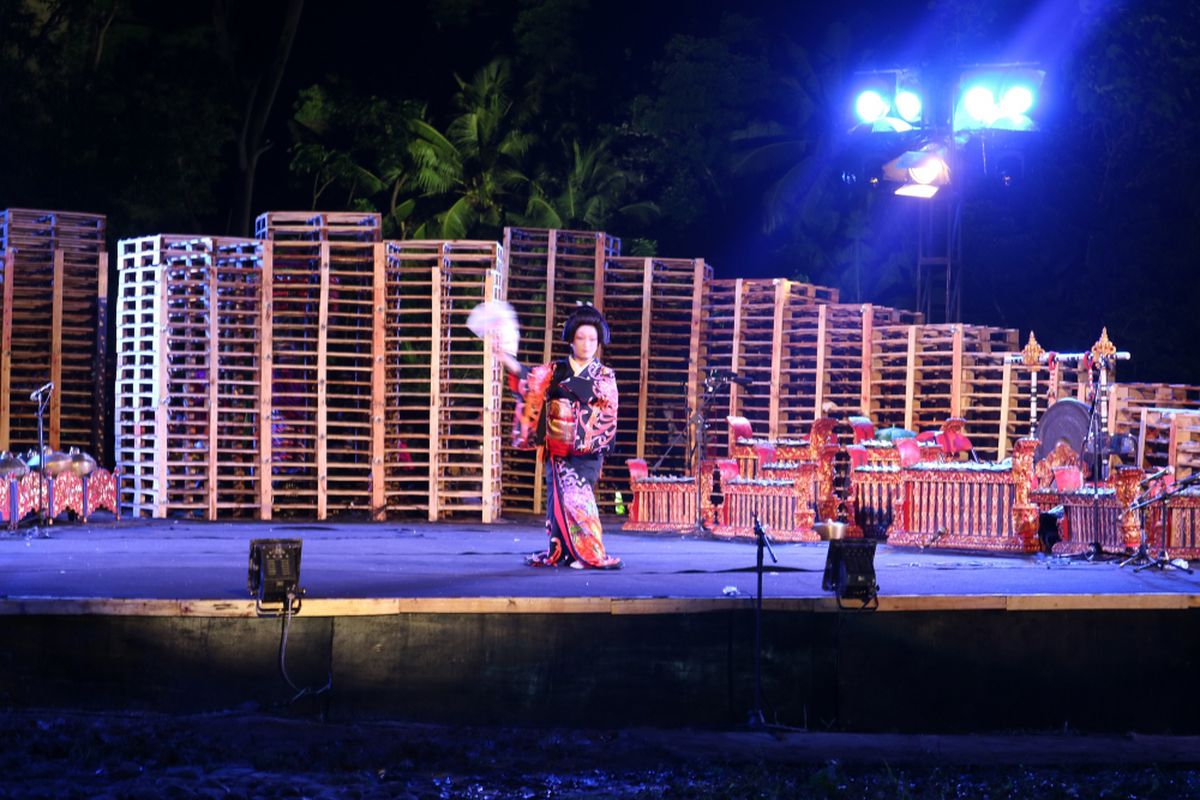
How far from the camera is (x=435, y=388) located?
55.7ft

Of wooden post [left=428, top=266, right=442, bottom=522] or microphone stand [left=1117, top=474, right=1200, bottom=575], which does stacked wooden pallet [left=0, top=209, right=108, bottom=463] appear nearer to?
wooden post [left=428, top=266, right=442, bottom=522]

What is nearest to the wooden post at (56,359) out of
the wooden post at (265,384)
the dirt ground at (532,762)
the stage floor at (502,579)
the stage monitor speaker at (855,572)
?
the wooden post at (265,384)

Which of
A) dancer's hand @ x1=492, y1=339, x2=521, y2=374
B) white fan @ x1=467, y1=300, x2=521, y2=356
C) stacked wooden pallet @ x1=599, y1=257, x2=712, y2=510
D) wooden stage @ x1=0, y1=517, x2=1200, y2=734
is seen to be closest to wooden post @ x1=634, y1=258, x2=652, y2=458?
stacked wooden pallet @ x1=599, y1=257, x2=712, y2=510

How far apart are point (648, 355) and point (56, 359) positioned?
23.0 ft

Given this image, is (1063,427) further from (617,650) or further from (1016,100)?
(617,650)

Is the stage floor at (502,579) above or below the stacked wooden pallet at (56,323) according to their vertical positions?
below

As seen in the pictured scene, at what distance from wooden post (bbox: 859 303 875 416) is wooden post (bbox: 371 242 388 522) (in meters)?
5.67

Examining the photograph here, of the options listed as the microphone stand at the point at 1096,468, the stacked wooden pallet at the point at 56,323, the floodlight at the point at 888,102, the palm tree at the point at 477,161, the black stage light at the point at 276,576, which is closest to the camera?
the black stage light at the point at 276,576

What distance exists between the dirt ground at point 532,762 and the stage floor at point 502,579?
63 cm

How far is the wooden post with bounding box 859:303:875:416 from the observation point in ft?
60.0

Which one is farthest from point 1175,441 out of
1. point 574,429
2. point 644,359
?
point 574,429

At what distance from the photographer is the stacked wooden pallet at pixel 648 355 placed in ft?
61.2

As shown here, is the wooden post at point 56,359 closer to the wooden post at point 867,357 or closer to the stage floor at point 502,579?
the stage floor at point 502,579

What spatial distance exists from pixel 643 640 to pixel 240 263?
36.5ft
